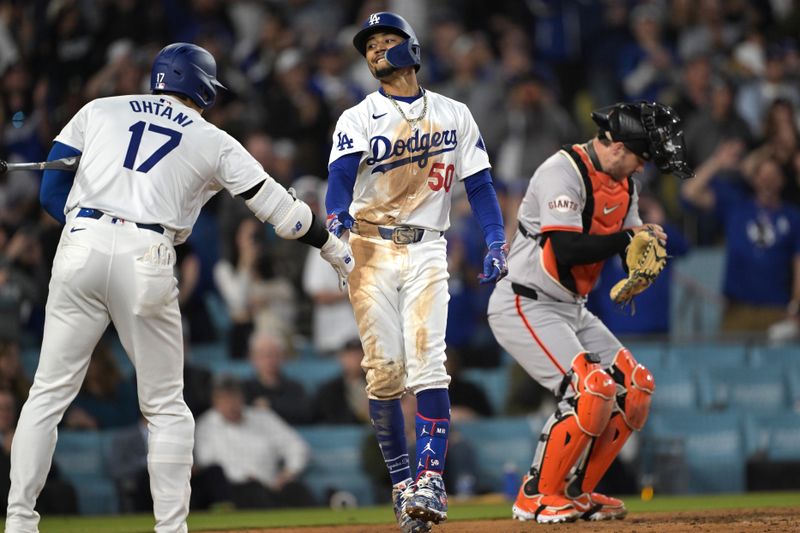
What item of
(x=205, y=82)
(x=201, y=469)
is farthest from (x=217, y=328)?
(x=205, y=82)

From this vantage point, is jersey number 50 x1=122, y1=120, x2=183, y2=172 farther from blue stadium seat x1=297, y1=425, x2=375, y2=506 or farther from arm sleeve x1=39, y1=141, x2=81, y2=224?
blue stadium seat x1=297, y1=425, x2=375, y2=506

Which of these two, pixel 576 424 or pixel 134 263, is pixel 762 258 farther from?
pixel 134 263

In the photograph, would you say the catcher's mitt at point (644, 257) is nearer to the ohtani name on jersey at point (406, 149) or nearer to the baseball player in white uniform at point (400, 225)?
the baseball player in white uniform at point (400, 225)

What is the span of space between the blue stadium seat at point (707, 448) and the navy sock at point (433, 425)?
15.1ft

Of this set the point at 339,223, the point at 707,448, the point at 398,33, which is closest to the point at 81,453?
the point at 339,223

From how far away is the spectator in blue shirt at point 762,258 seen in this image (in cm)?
1133

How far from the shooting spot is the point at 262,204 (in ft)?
17.8

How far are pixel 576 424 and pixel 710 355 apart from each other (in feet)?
16.4

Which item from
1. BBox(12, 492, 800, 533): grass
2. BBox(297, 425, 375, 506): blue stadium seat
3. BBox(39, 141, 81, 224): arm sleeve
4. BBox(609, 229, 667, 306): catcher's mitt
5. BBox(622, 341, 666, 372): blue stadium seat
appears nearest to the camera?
BBox(39, 141, 81, 224): arm sleeve

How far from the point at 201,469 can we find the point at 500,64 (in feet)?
19.6

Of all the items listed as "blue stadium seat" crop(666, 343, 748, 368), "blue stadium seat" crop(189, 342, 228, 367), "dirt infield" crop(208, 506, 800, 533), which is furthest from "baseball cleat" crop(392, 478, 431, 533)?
"blue stadium seat" crop(666, 343, 748, 368)

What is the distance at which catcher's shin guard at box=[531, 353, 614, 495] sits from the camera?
6.43 m

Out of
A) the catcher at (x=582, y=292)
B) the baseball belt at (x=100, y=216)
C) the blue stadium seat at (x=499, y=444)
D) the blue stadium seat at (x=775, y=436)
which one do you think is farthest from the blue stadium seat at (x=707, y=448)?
the baseball belt at (x=100, y=216)

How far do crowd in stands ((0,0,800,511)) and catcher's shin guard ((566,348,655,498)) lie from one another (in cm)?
309
